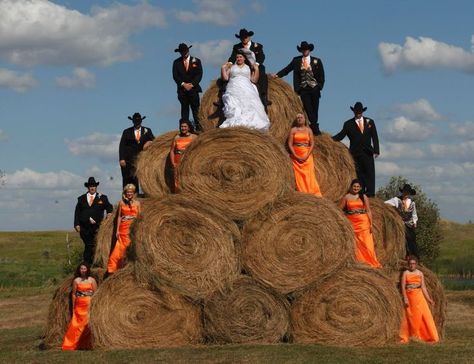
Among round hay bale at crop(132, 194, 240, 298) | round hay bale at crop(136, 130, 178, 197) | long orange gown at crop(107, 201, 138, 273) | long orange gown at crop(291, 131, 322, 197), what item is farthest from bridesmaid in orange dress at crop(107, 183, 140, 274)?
long orange gown at crop(291, 131, 322, 197)

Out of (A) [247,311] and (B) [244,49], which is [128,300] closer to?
(A) [247,311]

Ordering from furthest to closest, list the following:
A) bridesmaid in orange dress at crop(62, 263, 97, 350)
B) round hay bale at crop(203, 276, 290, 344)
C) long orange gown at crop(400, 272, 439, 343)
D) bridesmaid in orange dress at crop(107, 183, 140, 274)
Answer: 1. long orange gown at crop(400, 272, 439, 343)
2. bridesmaid in orange dress at crop(62, 263, 97, 350)
3. bridesmaid in orange dress at crop(107, 183, 140, 274)
4. round hay bale at crop(203, 276, 290, 344)

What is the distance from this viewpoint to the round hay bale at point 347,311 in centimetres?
1433

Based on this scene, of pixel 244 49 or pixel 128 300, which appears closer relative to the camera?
pixel 128 300

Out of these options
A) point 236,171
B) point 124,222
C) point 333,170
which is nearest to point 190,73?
point 333,170

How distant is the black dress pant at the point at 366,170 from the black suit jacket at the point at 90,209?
486cm

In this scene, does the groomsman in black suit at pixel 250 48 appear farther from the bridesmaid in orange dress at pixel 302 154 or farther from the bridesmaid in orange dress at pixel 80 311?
the bridesmaid in orange dress at pixel 80 311

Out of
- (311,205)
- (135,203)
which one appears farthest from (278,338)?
(135,203)

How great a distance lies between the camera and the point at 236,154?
14398 millimetres

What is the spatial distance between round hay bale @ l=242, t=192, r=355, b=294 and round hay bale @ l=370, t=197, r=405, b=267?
2420mm

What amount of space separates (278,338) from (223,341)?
2.77 ft

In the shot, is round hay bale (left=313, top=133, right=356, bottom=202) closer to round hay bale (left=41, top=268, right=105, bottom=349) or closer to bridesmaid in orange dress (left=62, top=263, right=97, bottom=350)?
round hay bale (left=41, top=268, right=105, bottom=349)

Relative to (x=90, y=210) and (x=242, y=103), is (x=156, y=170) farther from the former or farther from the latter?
(x=90, y=210)

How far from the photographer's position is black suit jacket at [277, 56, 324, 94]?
17625mm
